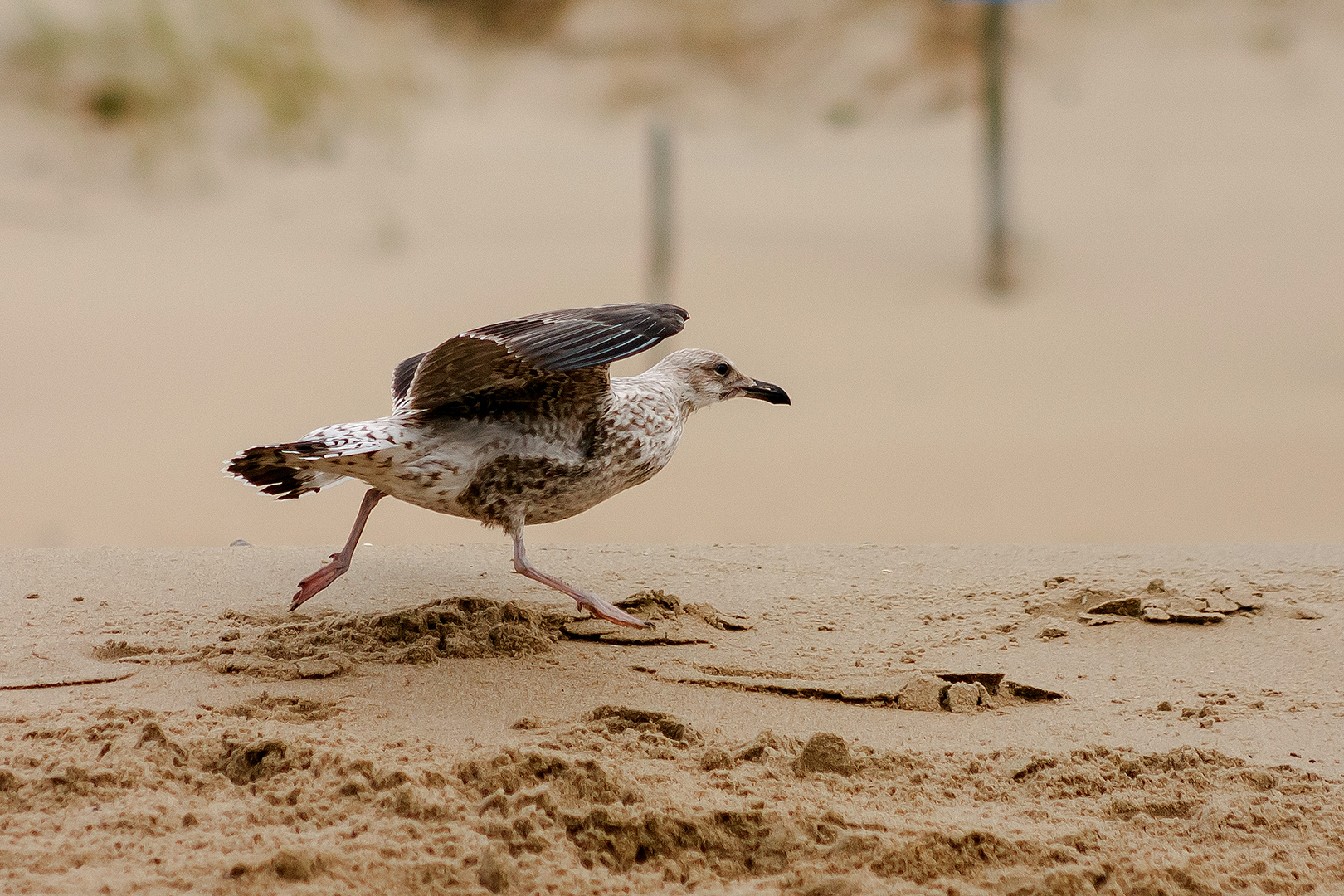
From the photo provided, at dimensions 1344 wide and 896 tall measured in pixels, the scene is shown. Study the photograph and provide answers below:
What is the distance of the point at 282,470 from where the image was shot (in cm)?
381

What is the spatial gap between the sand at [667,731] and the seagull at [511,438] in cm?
38

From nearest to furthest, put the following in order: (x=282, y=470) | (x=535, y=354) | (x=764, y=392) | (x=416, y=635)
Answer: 1. (x=535, y=354)
2. (x=282, y=470)
3. (x=416, y=635)
4. (x=764, y=392)

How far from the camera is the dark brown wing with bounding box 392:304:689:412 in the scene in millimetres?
3654

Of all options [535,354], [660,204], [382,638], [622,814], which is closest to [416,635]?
[382,638]

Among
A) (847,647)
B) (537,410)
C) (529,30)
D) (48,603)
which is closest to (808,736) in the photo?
(847,647)

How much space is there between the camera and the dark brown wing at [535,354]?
3.65 metres

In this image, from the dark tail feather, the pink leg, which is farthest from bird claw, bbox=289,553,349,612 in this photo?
the dark tail feather

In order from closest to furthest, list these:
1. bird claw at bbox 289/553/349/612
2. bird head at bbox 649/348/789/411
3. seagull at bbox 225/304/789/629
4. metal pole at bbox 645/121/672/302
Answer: seagull at bbox 225/304/789/629
bird claw at bbox 289/553/349/612
bird head at bbox 649/348/789/411
metal pole at bbox 645/121/672/302

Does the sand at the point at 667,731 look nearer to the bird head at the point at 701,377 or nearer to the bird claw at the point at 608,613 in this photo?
the bird claw at the point at 608,613

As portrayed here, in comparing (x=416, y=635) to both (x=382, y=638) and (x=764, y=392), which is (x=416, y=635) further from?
(x=764, y=392)

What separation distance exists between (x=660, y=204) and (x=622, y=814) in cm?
1112

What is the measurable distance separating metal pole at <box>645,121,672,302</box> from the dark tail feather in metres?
9.22

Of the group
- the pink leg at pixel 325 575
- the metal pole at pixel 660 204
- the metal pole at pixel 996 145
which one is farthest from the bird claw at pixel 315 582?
the metal pole at pixel 996 145

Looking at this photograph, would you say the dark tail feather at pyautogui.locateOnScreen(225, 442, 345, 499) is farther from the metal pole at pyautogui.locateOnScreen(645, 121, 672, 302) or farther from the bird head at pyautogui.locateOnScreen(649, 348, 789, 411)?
the metal pole at pyautogui.locateOnScreen(645, 121, 672, 302)
